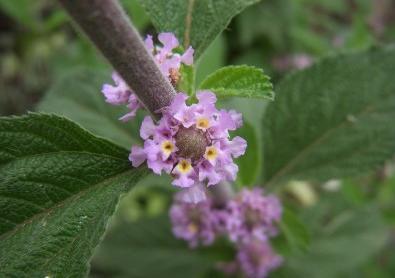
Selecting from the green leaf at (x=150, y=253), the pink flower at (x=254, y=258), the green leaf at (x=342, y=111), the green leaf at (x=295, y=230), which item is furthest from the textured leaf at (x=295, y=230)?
the green leaf at (x=150, y=253)

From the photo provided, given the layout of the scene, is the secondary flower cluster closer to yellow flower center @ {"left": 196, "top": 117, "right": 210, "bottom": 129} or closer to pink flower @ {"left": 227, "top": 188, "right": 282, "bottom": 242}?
pink flower @ {"left": 227, "top": 188, "right": 282, "bottom": 242}

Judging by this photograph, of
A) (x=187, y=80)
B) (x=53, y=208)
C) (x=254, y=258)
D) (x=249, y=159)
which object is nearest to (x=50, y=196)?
(x=53, y=208)

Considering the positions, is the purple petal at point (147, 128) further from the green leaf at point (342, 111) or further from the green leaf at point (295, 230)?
the green leaf at point (295, 230)

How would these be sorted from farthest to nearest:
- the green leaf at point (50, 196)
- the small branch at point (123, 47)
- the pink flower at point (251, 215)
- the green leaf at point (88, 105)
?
the green leaf at point (88, 105), the pink flower at point (251, 215), the green leaf at point (50, 196), the small branch at point (123, 47)

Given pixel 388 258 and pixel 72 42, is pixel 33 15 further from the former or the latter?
pixel 388 258

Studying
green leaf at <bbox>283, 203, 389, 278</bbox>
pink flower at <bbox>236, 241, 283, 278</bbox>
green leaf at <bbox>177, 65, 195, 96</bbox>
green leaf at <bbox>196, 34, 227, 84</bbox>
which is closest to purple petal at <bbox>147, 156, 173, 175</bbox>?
green leaf at <bbox>177, 65, 195, 96</bbox>
